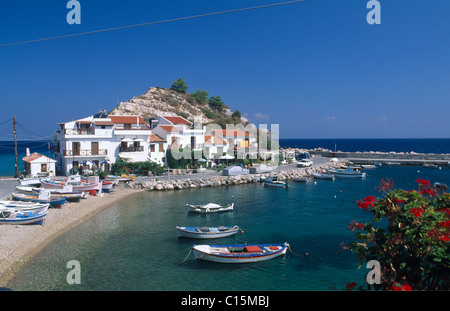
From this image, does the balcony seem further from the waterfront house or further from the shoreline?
the shoreline

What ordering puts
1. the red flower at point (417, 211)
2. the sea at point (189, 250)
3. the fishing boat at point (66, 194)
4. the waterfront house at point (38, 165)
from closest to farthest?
the red flower at point (417, 211)
the sea at point (189, 250)
the fishing boat at point (66, 194)
the waterfront house at point (38, 165)

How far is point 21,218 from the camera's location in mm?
19562

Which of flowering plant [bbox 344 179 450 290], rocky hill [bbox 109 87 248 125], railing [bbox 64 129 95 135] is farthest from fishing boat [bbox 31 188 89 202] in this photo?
rocky hill [bbox 109 87 248 125]

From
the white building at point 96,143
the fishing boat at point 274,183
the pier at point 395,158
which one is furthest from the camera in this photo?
the pier at point 395,158

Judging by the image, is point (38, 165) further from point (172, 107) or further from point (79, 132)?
point (172, 107)

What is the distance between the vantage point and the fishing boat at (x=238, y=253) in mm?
15359

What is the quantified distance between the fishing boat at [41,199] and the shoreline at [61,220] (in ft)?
2.07

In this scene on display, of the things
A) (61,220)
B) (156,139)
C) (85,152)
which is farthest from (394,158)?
(61,220)

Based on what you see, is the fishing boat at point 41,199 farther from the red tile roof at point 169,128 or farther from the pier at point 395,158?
the pier at point 395,158

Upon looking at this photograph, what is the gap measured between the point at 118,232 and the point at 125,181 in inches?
656

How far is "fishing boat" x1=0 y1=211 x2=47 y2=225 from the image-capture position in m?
19.3

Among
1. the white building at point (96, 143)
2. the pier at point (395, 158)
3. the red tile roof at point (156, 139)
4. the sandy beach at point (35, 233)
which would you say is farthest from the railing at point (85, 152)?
the pier at point (395, 158)

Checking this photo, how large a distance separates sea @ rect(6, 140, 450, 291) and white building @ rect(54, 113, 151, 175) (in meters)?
10.3
